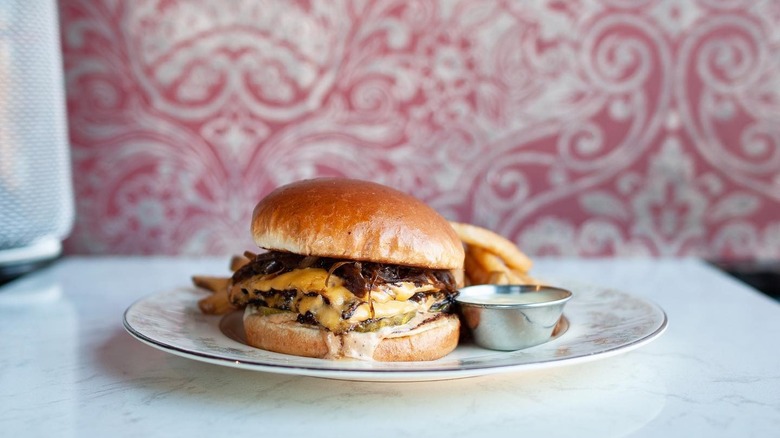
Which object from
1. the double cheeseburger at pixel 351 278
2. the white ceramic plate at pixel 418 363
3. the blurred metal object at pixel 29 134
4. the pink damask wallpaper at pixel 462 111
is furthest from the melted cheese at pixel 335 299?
the pink damask wallpaper at pixel 462 111

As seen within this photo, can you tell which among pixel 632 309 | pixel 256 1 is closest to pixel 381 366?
pixel 632 309

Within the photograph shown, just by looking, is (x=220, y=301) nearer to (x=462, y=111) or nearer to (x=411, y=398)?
(x=411, y=398)

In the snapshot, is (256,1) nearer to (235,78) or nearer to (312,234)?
(235,78)

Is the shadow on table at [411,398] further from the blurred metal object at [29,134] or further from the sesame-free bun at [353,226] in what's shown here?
the blurred metal object at [29,134]

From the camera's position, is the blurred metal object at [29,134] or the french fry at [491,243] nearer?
the french fry at [491,243]

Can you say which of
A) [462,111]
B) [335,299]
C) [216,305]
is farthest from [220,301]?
[462,111]

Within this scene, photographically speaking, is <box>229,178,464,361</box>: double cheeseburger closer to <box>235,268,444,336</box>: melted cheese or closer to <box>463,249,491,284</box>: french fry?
<box>235,268,444,336</box>: melted cheese
